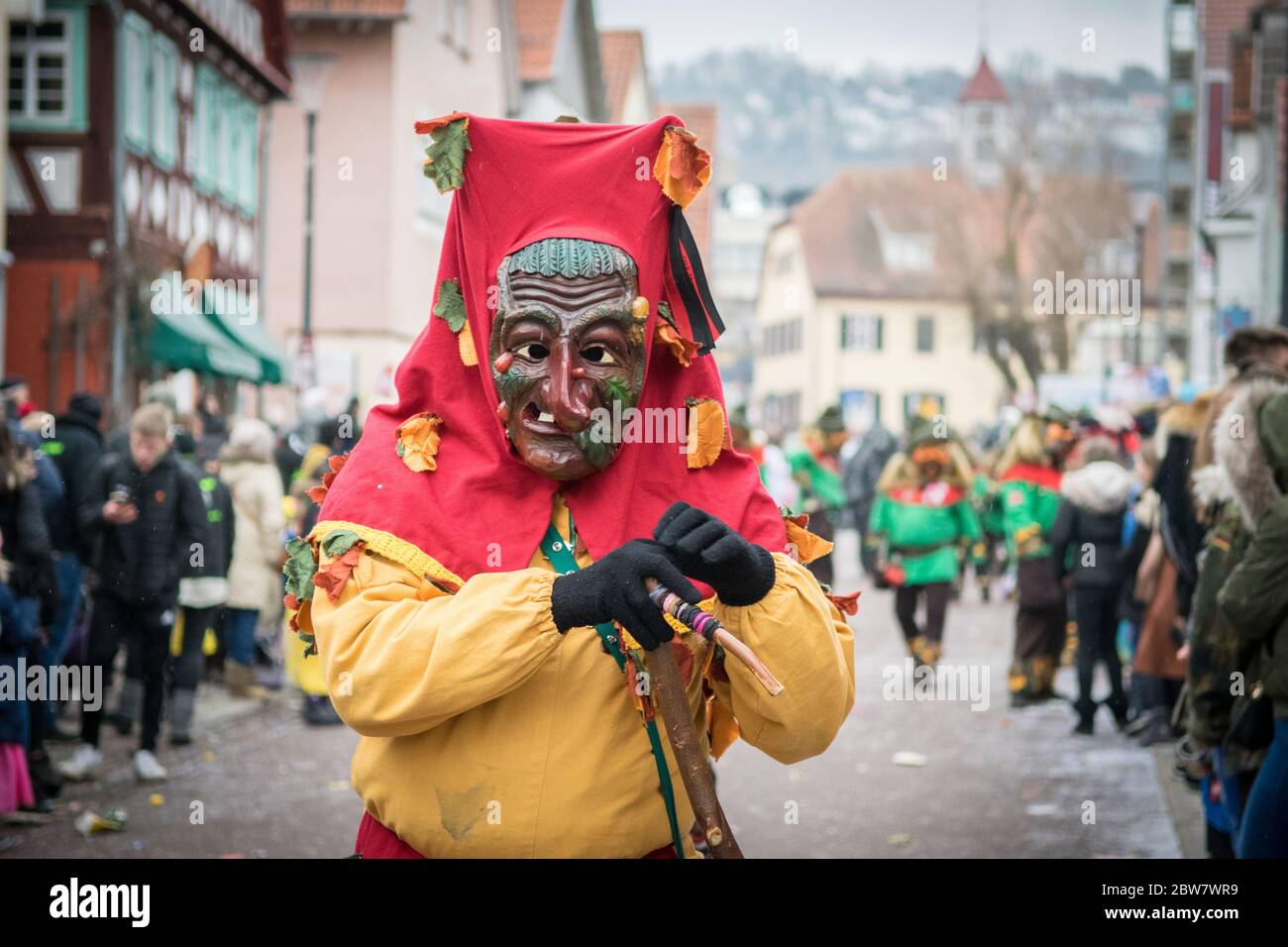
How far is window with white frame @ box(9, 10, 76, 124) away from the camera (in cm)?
1895

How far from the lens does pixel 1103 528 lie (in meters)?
11.2

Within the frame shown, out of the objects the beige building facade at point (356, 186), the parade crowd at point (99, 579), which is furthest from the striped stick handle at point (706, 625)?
the beige building facade at point (356, 186)

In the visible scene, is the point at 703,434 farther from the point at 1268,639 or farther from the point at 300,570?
the point at 1268,639

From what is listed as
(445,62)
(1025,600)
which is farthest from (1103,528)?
(445,62)

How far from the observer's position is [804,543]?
10.7 ft

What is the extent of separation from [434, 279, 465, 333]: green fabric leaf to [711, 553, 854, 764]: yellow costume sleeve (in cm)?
74

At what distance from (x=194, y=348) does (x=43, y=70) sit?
353 centimetres

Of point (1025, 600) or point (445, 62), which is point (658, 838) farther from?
point (445, 62)

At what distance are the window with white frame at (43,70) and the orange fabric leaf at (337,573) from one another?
17578 millimetres

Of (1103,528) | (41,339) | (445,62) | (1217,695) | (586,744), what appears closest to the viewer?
(586,744)

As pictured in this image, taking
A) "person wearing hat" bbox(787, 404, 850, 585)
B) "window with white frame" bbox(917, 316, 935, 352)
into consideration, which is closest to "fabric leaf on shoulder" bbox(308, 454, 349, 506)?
"person wearing hat" bbox(787, 404, 850, 585)

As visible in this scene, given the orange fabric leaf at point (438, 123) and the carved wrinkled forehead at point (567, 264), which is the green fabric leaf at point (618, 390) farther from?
the orange fabric leaf at point (438, 123)

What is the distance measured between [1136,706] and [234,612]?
6.38 m

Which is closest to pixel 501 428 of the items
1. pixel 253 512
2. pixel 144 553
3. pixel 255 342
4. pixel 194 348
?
pixel 144 553
